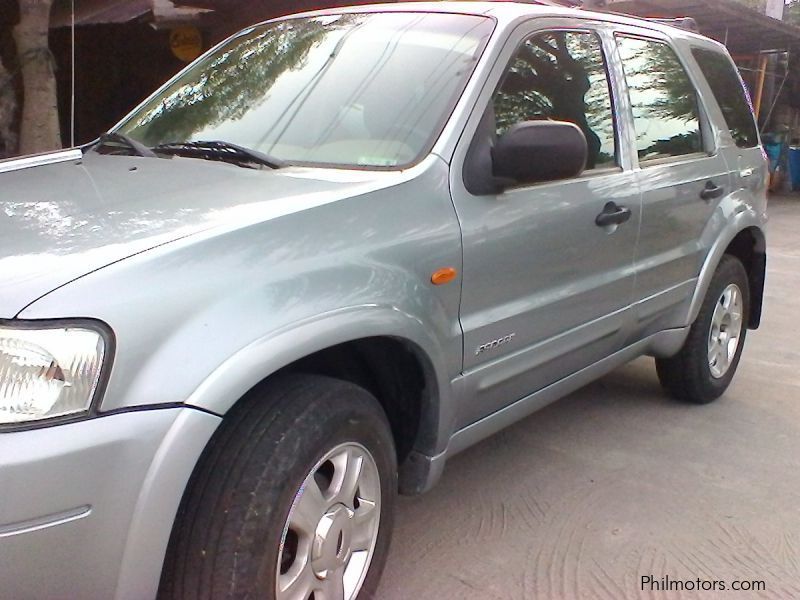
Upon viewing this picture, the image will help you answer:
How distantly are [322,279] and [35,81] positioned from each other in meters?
4.97

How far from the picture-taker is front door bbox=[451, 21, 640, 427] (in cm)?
274

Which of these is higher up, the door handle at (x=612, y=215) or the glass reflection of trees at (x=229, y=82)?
the glass reflection of trees at (x=229, y=82)

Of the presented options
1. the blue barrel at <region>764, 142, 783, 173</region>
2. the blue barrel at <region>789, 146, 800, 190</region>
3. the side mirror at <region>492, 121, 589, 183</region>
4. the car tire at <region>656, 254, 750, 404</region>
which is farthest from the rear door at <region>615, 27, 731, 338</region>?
the blue barrel at <region>789, 146, 800, 190</region>

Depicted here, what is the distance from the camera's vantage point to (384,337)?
7.95 feet

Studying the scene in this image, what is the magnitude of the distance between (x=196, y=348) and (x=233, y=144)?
1.17 metres

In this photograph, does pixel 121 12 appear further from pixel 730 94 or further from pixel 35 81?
pixel 730 94

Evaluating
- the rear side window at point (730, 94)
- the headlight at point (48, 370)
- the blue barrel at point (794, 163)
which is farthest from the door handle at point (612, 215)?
the blue barrel at point (794, 163)

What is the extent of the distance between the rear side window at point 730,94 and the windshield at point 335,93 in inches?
75.5

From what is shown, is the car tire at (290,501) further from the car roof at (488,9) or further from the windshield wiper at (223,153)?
the car roof at (488,9)

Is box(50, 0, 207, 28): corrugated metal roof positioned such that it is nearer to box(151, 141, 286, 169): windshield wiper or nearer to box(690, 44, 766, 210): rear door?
box(690, 44, 766, 210): rear door

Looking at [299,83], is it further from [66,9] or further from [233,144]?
[66,9]

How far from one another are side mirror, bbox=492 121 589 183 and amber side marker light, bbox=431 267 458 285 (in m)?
0.38

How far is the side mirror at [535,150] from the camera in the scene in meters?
2.68

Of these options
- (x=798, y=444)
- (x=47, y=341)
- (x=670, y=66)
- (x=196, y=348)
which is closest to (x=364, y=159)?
(x=196, y=348)
